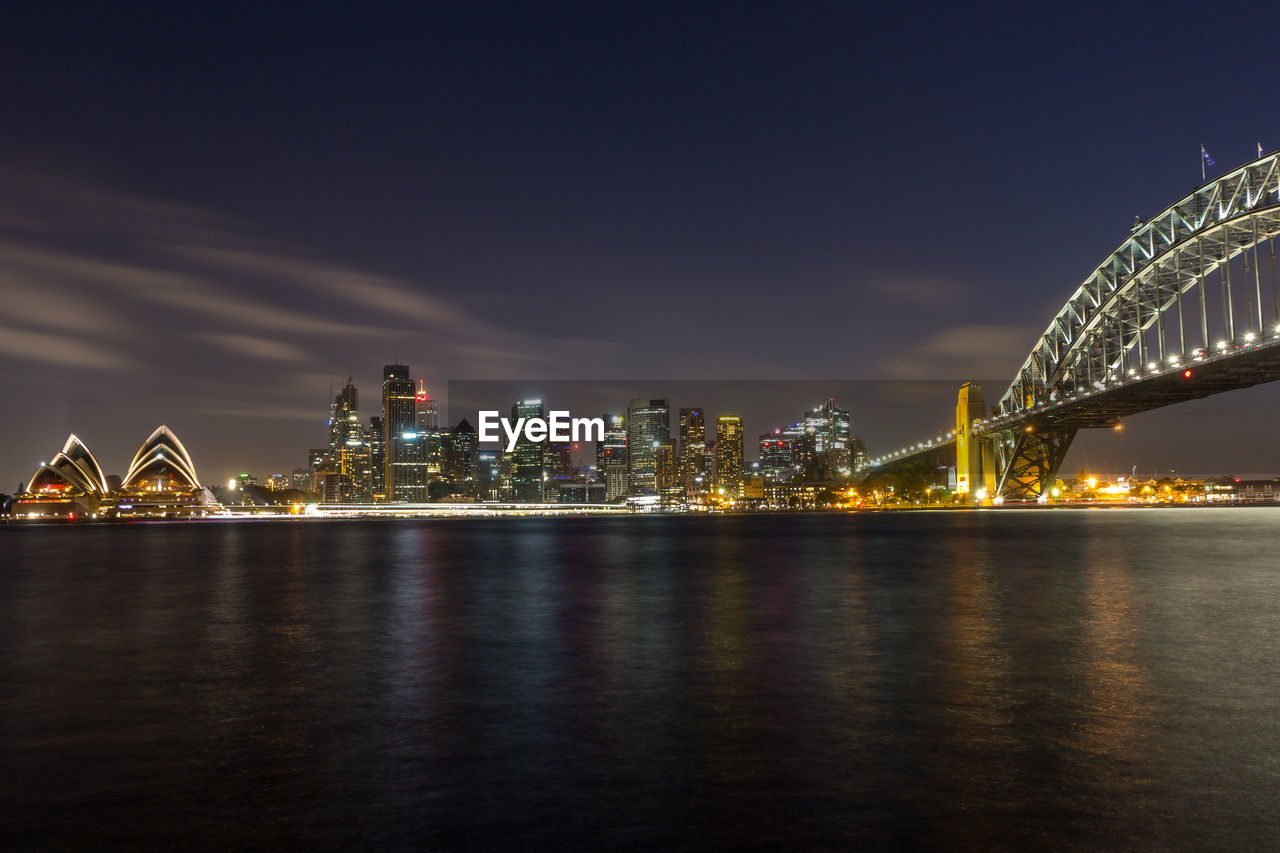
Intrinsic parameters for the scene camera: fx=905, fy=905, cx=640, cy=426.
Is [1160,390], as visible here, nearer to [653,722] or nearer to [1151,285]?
[1151,285]

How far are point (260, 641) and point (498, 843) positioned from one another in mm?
12850

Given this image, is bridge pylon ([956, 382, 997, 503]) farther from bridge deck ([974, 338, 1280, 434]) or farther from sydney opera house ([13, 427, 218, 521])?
sydney opera house ([13, 427, 218, 521])

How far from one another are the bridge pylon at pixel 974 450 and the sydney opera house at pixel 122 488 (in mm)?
140930

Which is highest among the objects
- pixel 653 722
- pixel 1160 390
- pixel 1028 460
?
pixel 1160 390

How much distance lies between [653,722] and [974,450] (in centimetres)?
12622

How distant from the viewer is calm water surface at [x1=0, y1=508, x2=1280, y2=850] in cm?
696

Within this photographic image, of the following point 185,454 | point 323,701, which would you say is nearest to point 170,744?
point 323,701

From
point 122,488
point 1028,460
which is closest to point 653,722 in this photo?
point 1028,460

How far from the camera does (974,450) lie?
12756 cm

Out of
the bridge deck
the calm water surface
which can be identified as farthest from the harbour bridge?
the calm water surface

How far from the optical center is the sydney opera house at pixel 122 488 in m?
166

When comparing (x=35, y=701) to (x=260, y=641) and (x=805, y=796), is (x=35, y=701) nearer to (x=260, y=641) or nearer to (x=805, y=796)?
(x=260, y=641)

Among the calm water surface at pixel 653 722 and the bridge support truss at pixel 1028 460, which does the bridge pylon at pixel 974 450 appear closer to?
the bridge support truss at pixel 1028 460

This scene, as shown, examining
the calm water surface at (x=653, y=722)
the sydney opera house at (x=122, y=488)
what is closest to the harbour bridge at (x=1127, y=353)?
the calm water surface at (x=653, y=722)
